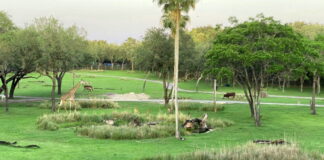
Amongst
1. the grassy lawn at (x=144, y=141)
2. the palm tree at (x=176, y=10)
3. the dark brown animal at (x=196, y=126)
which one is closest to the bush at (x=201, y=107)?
the grassy lawn at (x=144, y=141)

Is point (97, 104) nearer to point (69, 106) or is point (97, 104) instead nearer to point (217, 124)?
point (69, 106)

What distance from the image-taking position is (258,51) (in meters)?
28.7

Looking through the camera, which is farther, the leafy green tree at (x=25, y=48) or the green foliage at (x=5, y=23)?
the green foliage at (x=5, y=23)

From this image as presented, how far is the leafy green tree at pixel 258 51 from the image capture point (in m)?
28.6

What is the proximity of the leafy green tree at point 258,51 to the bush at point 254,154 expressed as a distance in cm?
1251

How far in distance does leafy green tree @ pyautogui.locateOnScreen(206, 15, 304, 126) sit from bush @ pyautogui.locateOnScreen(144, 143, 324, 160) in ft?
41.0

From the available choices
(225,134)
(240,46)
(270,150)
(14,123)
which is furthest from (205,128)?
(14,123)

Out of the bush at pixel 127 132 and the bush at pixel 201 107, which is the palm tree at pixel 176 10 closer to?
the bush at pixel 127 132

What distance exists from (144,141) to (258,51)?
11960 millimetres

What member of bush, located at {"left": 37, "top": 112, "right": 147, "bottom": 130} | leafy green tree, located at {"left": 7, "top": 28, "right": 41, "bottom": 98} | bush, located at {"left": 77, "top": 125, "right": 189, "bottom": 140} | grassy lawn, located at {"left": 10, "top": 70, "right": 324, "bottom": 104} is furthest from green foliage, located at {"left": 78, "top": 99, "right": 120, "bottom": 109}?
bush, located at {"left": 77, "top": 125, "right": 189, "bottom": 140}

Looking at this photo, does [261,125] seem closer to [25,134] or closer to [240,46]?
[240,46]

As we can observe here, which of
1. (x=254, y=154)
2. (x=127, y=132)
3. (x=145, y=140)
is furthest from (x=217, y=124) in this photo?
(x=254, y=154)

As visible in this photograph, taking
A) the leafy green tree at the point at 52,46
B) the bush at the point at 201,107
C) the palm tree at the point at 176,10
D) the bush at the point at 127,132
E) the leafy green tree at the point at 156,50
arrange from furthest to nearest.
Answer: the leafy green tree at the point at 156,50 < the bush at the point at 201,107 < the leafy green tree at the point at 52,46 < the bush at the point at 127,132 < the palm tree at the point at 176,10

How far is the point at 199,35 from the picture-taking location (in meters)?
128
